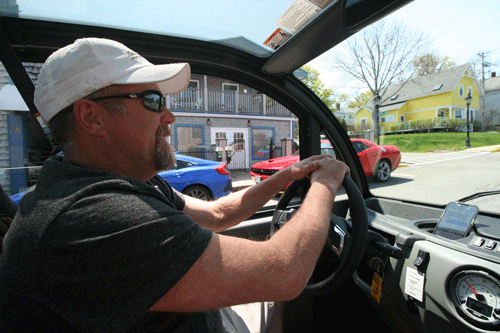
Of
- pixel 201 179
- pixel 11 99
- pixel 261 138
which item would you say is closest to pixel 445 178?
pixel 11 99

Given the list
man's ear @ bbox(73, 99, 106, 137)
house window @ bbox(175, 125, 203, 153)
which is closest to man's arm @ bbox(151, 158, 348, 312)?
man's ear @ bbox(73, 99, 106, 137)

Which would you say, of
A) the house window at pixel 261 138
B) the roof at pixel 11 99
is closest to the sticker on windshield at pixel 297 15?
the roof at pixel 11 99

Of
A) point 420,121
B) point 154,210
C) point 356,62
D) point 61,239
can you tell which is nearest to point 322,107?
point 356,62

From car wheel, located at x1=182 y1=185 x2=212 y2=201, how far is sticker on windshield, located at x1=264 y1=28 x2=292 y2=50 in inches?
168

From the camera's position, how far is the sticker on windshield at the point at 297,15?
4.76 feet

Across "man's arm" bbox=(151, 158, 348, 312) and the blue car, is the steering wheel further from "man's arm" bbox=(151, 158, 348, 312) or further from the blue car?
the blue car

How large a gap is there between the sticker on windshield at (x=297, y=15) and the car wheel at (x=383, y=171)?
4.25 feet

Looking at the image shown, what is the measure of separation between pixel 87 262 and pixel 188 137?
12874mm

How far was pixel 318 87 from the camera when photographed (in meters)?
2.37

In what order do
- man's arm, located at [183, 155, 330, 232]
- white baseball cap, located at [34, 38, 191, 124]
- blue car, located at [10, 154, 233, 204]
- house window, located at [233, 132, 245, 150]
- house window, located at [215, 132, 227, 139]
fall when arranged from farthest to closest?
house window, located at [233, 132, 245, 150] → house window, located at [215, 132, 227, 139] → blue car, located at [10, 154, 233, 204] → man's arm, located at [183, 155, 330, 232] → white baseball cap, located at [34, 38, 191, 124]

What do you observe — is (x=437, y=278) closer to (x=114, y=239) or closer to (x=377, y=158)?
(x=377, y=158)

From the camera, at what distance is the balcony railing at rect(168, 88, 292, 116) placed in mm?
13172

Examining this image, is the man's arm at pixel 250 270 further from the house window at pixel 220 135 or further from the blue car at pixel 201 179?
the house window at pixel 220 135

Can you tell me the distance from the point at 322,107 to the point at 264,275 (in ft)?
5.95
